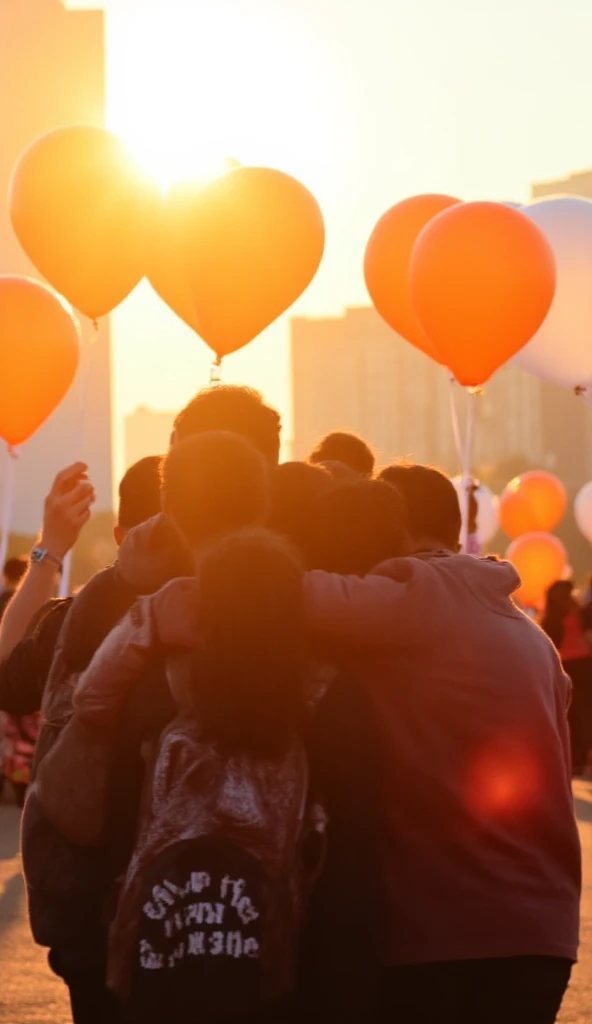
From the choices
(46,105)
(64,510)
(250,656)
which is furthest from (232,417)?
(46,105)

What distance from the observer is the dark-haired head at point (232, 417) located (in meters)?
2.90

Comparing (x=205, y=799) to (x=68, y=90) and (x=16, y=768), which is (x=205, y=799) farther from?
(x=68, y=90)

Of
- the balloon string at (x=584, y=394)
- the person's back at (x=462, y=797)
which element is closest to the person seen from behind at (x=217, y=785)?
the person's back at (x=462, y=797)

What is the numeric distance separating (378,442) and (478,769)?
121m

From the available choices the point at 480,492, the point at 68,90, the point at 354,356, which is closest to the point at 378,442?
the point at 354,356

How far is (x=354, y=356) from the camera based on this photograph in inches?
4980

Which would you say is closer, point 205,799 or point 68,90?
point 205,799

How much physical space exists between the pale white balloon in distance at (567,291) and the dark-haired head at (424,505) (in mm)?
6803

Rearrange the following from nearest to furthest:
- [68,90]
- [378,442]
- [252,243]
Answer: [252,243], [68,90], [378,442]

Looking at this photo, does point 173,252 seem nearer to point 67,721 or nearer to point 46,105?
point 67,721

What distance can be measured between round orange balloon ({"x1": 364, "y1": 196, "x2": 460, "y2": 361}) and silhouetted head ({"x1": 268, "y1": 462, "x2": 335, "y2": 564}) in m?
6.15

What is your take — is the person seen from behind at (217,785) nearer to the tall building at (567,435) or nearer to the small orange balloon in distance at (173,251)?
the small orange balloon in distance at (173,251)

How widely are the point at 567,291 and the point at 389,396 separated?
4536 inches

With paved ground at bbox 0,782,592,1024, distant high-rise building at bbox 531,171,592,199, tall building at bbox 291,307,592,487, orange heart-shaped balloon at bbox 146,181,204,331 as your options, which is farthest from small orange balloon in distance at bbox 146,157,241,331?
tall building at bbox 291,307,592,487
